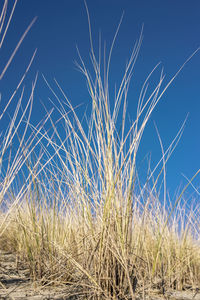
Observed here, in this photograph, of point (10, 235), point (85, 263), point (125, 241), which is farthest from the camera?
point (10, 235)

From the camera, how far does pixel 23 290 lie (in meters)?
1.38

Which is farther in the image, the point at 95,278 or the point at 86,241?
the point at 86,241

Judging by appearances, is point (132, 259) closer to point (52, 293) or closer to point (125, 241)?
point (125, 241)

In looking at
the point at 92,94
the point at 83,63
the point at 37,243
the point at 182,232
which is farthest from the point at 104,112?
the point at 182,232

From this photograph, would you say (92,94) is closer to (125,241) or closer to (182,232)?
(125,241)

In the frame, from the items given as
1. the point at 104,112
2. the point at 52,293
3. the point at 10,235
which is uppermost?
the point at 104,112

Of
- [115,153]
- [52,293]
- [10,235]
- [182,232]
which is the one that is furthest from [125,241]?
[10,235]

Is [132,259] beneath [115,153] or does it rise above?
beneath

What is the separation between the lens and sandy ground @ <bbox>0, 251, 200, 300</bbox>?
1.27 meters

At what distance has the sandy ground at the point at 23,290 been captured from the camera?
50.0 inches

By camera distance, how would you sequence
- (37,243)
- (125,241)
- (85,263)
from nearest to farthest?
(125,241), (85,263), (37,243)

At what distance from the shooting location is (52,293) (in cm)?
134

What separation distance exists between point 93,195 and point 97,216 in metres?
0.09

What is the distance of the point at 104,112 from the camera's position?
1258mm
